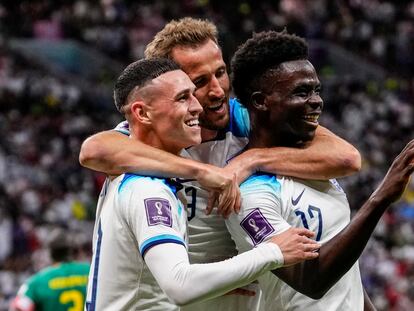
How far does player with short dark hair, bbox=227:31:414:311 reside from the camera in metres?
4.20

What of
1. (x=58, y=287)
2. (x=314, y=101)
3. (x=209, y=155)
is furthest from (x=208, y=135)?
(x=58, y=287)

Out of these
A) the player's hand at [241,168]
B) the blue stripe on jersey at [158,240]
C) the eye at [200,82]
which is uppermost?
the eye at [200,82]

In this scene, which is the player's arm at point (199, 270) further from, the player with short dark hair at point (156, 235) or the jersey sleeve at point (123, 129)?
the jersey sleeve at point (123, 129)

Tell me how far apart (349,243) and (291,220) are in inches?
16.2

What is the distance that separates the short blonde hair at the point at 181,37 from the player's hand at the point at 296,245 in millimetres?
1105

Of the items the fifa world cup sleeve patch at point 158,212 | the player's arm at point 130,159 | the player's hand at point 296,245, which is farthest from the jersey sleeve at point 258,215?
the fifa world cup sleeve patch at point 158,212

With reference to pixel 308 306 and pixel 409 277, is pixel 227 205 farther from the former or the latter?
pixel 409 277

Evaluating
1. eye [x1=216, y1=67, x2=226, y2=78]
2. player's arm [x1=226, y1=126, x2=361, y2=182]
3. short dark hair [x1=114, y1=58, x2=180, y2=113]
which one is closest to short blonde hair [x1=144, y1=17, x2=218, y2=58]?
eye [x1=216, y1=67, x2=226, y2=78]

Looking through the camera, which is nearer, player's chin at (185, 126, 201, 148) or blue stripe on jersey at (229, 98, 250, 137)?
player's chin at (185, 126, 201, 148)

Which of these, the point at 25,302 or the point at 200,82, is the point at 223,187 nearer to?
the point at 200,82

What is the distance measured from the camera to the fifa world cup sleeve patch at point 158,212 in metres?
3.94

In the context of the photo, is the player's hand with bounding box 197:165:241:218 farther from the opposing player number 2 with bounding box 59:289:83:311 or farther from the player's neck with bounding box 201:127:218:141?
the opposing player number 2 with bounding box 59:289:83:311

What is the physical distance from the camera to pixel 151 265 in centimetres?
389

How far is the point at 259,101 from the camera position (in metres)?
4.61
